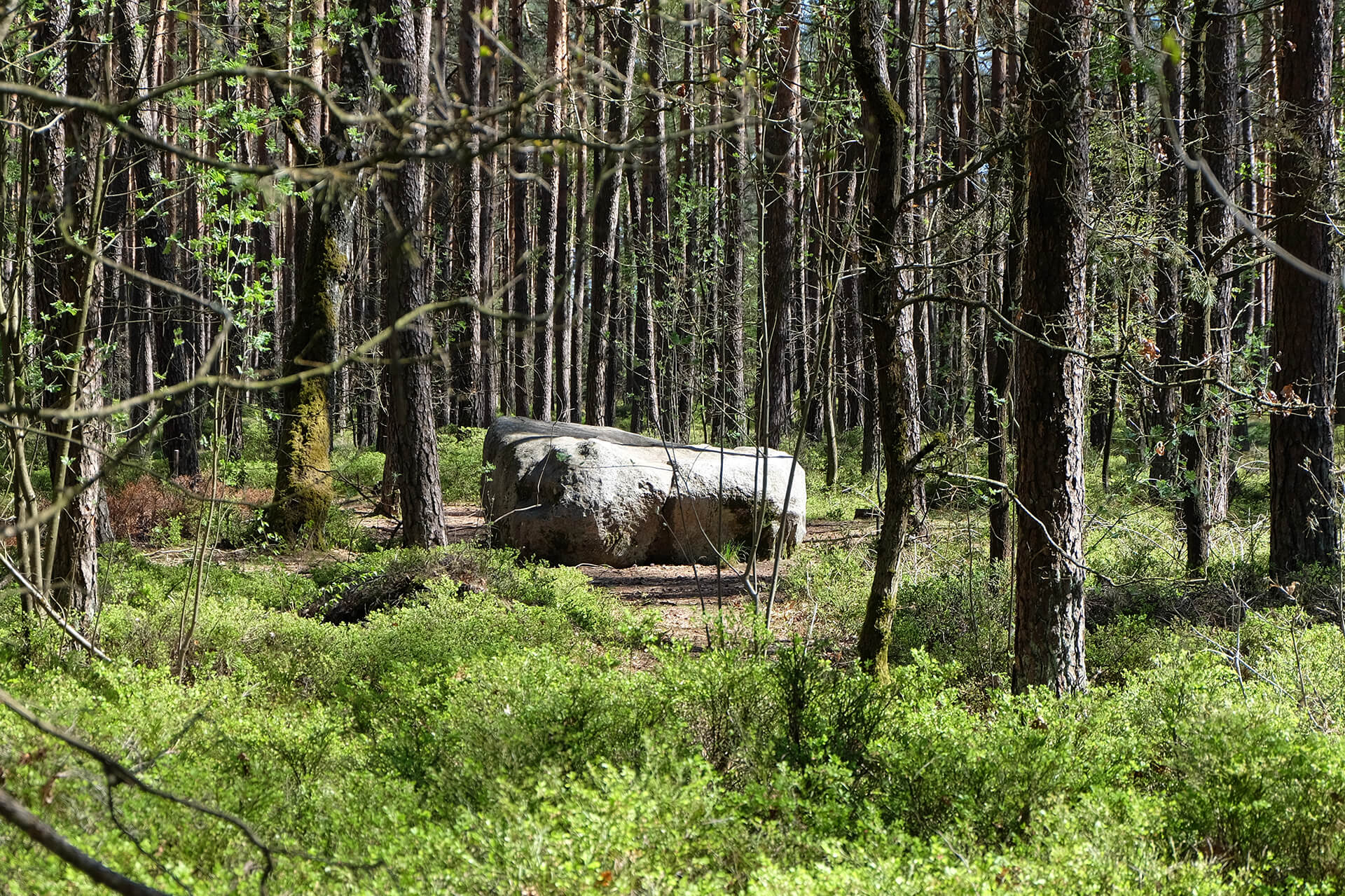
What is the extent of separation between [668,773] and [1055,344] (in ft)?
8.84

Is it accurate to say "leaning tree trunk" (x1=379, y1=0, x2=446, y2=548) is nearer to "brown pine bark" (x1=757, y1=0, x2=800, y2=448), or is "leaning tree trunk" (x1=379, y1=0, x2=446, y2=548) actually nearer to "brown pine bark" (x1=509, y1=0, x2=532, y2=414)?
"brown pine bark" (x1=757, y1=0, x2=800, y2=448)

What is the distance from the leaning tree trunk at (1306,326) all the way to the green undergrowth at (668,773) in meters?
2.97

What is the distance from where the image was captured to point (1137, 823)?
3.04 metres

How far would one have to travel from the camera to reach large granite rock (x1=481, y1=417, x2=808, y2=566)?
31.5 ft

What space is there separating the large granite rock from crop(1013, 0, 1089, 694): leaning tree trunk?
4.34 metres

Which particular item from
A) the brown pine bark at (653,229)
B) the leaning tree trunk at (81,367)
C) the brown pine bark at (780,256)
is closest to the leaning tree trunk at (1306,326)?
the brown pine bark at (780,256)

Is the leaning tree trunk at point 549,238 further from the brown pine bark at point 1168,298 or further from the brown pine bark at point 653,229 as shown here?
the brown pine bark at point 1168,298

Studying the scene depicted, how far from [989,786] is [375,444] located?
771 inches

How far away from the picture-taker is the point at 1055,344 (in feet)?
15.3

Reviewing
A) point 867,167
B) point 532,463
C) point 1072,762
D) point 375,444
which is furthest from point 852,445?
point 1072,762

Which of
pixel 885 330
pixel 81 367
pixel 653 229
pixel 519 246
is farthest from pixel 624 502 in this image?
pixel 519 246

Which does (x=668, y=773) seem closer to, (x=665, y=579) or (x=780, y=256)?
(x=665, y=579)

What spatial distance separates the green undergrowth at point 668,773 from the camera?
2.76 meters

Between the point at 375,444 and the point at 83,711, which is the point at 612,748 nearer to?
the point at 83,711
